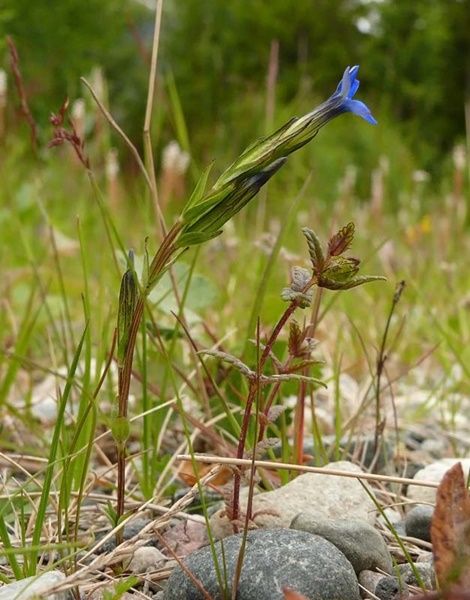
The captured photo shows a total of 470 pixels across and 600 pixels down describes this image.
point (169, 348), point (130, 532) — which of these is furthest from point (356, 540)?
point (169, 348)

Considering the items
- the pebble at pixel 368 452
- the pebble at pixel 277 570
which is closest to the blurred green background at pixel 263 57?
the pebble at pixel 368 452

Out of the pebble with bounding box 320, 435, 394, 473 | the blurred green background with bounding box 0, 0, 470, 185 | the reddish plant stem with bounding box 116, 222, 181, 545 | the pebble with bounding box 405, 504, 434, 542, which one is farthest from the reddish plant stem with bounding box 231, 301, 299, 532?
the blurred green background with bounding box 0, 0, 470, 185

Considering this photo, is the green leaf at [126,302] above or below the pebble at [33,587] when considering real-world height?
above

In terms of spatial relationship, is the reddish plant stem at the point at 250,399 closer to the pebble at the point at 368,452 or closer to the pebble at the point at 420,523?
the pebble at the point at 420,523

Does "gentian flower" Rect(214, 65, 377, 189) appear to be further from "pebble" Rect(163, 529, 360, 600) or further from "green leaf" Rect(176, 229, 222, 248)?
"pebble" Rect(163, 529, 360, 600)

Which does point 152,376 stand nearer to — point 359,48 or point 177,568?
point 177,568

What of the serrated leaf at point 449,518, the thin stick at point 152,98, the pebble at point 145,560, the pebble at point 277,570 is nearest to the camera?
the serrated leaf at point 449,518
